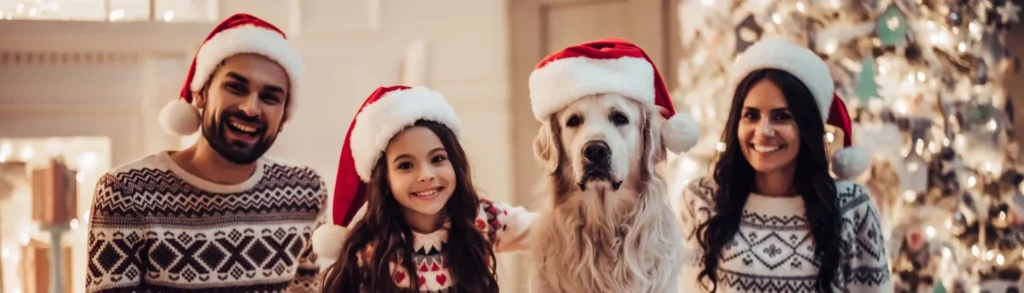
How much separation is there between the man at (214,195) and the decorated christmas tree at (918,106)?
1.38 metres

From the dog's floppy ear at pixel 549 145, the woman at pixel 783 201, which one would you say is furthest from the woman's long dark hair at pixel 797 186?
the dog's floppy ear at pixel 549 145

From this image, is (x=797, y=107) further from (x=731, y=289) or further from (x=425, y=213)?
(x=425, y=213)

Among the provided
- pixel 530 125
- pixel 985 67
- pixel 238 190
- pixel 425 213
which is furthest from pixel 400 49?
pixel 985 67

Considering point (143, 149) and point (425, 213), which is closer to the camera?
point (425, 213)

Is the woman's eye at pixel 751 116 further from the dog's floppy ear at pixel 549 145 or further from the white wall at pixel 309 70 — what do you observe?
the white wall at pixel 309 70

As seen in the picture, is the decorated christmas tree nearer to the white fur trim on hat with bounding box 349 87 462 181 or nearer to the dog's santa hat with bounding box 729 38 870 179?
the dog's santa hat with bounding box 729 38 870 179

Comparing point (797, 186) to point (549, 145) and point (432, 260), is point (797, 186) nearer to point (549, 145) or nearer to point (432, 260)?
point (549, 145)

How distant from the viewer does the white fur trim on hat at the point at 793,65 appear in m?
1.67

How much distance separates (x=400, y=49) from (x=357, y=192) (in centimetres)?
142

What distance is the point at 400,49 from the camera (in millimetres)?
2982

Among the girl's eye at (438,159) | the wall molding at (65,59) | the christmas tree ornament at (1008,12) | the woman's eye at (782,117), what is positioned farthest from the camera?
the christmas tree ornament at (1008,12)

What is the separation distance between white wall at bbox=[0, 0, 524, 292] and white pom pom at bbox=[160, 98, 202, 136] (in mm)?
634

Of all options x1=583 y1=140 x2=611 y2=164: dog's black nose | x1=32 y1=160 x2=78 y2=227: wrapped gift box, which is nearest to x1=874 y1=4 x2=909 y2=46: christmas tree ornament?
x1=583 y1=140 x2=611 y2=164: dog's black nose

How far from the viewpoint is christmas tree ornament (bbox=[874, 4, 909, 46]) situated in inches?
102
